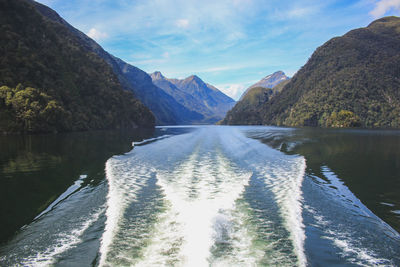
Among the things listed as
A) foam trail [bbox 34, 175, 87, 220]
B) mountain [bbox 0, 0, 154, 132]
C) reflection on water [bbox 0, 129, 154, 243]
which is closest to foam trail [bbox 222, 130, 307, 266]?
reflection on water [bbox 0, 129, 154, 243]

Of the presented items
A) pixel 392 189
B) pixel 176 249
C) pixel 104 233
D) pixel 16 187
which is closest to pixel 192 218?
pixel 176 249

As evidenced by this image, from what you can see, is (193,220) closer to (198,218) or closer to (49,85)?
(198,218)

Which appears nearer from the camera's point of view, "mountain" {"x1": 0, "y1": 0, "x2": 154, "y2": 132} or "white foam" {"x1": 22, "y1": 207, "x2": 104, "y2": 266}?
"white foam" {"x1": 22, "y1": 207, "x2": 104, "y2": 266}

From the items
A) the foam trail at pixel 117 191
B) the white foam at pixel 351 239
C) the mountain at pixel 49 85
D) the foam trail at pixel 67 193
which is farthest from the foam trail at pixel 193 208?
the mountain at pixel 49 85

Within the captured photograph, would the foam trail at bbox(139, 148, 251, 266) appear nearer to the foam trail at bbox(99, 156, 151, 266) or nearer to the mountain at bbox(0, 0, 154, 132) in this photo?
the foam trail at bbox(99, 156, 151, 266)

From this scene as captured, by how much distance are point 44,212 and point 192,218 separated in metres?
6.57

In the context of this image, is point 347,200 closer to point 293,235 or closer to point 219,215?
point 293,235

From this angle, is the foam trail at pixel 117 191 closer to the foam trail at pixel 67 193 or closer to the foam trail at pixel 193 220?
the foam trail at pixel 193 220

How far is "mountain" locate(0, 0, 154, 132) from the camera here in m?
68.4

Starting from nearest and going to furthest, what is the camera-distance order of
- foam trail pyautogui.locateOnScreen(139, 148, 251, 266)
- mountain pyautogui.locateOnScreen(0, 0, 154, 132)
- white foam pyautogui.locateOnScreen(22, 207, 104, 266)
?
white foam pyautogui.locateOnScreen(22, 207, 104, 266), foam trail pyautogui.locateOnScreen(139, 148, 251, 266), mountain pyautogui.locateOnScreen(0, 0, 154, 132)

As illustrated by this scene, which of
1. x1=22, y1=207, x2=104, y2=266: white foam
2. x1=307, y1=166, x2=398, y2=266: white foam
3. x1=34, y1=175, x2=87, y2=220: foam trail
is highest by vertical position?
x1=22, y1=207, x2=104, y2=266: white foam

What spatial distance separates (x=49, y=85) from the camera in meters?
95.8

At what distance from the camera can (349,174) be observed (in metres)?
19.8

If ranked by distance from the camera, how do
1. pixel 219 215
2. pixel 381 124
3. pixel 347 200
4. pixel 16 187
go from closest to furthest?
pixel 219 215
pixel 347 200
pixel 16 187
pixel 381 124
